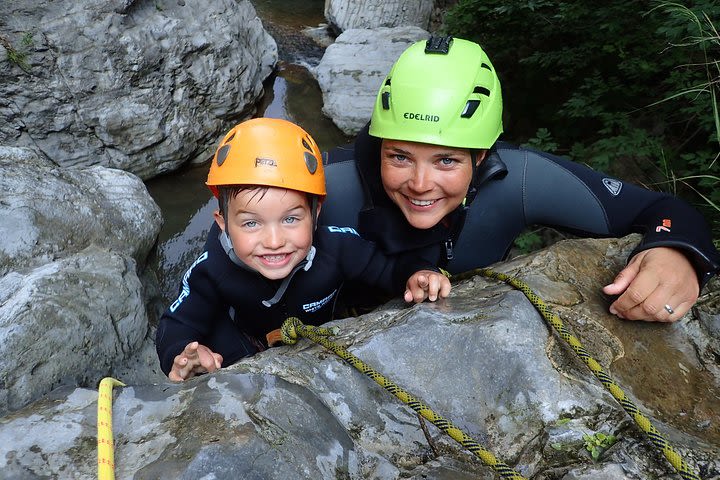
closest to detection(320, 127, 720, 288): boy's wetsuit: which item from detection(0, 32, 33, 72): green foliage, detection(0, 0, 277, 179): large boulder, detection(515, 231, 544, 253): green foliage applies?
detection(515, 231, 544, 253): green foliage

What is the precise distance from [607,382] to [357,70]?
7.96m

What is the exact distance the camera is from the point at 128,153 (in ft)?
20.6

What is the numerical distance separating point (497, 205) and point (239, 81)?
574 centimetres

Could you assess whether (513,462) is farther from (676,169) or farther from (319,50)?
(319,50)

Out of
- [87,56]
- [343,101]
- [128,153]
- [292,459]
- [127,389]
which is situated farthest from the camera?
[343,101]

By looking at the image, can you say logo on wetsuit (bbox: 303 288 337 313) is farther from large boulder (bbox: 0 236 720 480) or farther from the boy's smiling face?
large boulder (bbox: 0 236 720 480)

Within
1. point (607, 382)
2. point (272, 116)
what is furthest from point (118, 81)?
point (607, 382)

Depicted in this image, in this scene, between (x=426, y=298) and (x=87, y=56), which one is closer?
(x=426, y=298)

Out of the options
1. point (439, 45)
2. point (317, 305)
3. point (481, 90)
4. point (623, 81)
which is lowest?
point (317, 305)

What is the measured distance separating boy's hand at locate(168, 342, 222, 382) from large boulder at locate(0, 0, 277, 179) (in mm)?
4865

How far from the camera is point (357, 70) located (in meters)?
8.77

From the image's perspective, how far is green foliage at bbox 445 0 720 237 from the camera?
3.52m

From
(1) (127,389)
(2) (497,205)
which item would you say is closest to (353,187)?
(2) (497,205)

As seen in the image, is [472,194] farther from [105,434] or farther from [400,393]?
[105,434]
